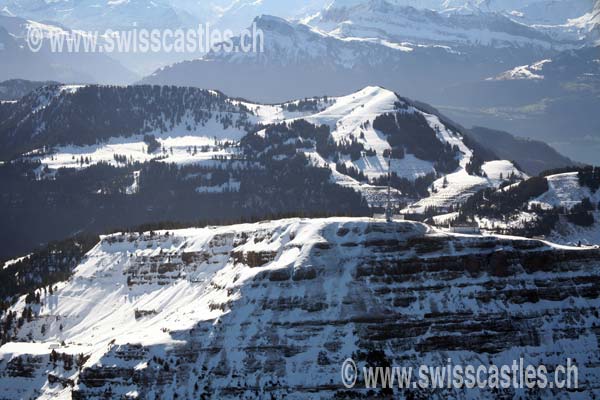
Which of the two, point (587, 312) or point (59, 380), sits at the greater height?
point (587, 312)

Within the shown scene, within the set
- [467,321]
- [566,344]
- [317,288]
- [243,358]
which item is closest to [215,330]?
[243,358]

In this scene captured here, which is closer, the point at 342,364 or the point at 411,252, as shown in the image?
the point at 342,364

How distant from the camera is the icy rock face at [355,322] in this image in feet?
566

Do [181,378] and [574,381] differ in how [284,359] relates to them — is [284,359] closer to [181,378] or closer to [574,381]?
[181,378]

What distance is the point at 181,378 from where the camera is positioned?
17212 centimetres

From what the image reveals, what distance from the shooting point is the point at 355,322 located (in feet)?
582

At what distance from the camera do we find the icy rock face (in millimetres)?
172375

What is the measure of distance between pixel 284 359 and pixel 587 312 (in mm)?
62041

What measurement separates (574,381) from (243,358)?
63.4m

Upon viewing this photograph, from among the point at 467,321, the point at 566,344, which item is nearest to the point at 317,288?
the point at 467,321

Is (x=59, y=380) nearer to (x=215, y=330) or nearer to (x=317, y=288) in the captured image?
(x=215, y=330)

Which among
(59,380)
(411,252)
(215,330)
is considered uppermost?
(411,252)

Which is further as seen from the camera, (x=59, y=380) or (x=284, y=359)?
(x=59, y=380)

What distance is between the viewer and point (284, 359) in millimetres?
172750
